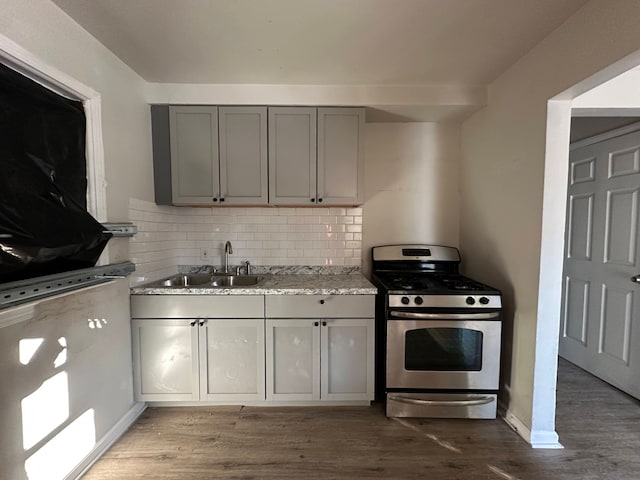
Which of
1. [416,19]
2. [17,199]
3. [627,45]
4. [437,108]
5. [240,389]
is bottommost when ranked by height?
[240,389]

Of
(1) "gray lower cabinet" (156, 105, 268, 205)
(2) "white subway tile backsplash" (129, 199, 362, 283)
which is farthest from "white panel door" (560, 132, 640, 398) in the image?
(1) "gray lower cabinet" (156, 105, 268, 205)

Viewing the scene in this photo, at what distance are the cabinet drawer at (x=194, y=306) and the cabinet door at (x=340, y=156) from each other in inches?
39.0

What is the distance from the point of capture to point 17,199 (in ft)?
3.95

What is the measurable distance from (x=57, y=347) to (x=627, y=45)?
9.80ft

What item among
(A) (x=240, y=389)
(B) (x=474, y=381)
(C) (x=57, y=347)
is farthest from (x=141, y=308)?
(B) (x=474, y=381)

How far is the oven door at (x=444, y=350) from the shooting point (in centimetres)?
197

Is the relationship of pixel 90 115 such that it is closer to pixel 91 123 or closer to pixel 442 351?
pixel 91 123

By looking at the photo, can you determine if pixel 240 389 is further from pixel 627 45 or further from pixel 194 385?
pixel 627 45

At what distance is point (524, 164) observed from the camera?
188 cm

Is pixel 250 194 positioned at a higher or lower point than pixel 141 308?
higher

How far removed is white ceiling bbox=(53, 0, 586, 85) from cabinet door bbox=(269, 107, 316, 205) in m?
0.25

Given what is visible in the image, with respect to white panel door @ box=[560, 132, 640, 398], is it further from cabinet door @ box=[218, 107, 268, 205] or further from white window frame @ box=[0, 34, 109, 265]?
white window frame @ box=[0, 34, 109, 265]

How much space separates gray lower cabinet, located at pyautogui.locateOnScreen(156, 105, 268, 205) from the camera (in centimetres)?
229

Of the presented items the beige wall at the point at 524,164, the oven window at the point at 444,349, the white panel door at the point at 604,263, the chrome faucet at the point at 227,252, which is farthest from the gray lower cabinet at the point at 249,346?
the white panel door at the point at 604,263
